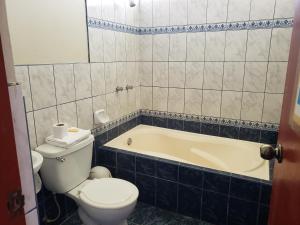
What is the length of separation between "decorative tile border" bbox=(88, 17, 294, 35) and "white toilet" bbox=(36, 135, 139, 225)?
106cm

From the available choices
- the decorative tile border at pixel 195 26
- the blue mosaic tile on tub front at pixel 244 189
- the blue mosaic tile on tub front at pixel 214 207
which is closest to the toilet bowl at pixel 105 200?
the blue mosaic tile on tub front at pixel 214 207

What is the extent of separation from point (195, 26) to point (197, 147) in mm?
1261

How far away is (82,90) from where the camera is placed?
1.99m

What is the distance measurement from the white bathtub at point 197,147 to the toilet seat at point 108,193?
498mm

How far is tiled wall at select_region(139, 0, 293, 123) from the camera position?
220 cm

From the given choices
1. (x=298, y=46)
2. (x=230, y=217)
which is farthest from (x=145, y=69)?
(x=298, y=46)

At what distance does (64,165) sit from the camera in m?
1.62

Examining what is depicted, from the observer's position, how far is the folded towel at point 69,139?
159cm

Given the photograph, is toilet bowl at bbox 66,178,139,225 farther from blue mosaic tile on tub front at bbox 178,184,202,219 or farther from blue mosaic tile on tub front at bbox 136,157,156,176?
blue mosaic tile on tub front at bbox 178,184,202,219

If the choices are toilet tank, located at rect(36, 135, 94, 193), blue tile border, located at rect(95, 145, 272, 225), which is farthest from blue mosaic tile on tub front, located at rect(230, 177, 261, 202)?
toilet tank, located at rect(36, 135, 94, 193)

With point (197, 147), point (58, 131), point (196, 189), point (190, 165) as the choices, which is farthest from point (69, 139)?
point (197, 147)

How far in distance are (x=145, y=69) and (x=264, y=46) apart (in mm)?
1259

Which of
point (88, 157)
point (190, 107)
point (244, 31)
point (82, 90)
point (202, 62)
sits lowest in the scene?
point (88, 157)

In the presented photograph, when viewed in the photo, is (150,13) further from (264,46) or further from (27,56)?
(27,56)
